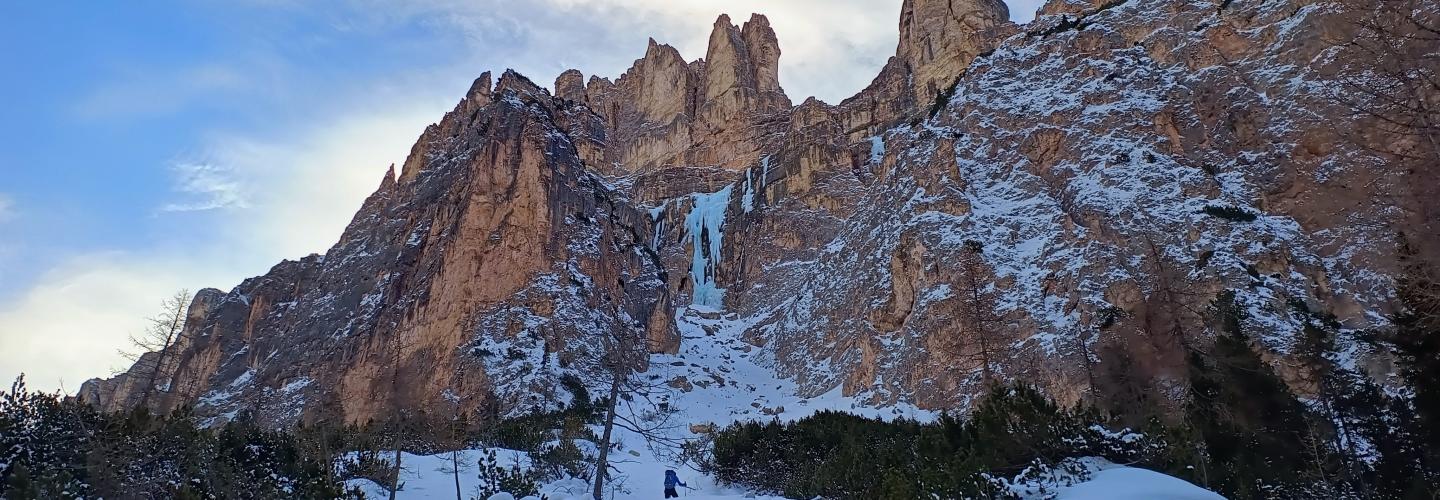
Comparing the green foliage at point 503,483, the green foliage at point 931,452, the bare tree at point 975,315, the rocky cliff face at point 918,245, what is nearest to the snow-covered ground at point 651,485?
the green foliage at point 503,483

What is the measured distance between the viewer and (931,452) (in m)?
12.1

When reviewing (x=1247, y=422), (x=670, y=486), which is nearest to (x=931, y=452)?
(x=670, y=486)

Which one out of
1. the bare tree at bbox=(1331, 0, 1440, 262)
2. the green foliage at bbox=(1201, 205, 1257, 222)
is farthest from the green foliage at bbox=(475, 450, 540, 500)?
the green foliage at bbox=(1201, 205, 1257, 222)

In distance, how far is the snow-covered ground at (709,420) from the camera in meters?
8.50

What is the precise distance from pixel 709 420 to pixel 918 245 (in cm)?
1425

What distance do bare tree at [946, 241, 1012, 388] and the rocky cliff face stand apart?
0.29m

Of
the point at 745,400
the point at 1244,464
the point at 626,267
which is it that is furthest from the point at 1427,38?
the point at 626,267

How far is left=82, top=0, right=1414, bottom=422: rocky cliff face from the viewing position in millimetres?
31047

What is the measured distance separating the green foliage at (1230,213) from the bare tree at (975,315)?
9.66 m

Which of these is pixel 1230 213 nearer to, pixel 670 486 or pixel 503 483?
pixel 670 486

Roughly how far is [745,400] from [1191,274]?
24.0m

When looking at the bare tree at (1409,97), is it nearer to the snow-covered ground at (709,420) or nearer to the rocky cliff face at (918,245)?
the snow-covered ground at (709,420)

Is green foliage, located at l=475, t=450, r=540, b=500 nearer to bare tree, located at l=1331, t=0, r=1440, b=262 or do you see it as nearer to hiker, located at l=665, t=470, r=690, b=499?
hiker, located at l=665, t=470, r=690, b=499

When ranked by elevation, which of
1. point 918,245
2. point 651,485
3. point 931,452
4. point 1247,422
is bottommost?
point 651,485
